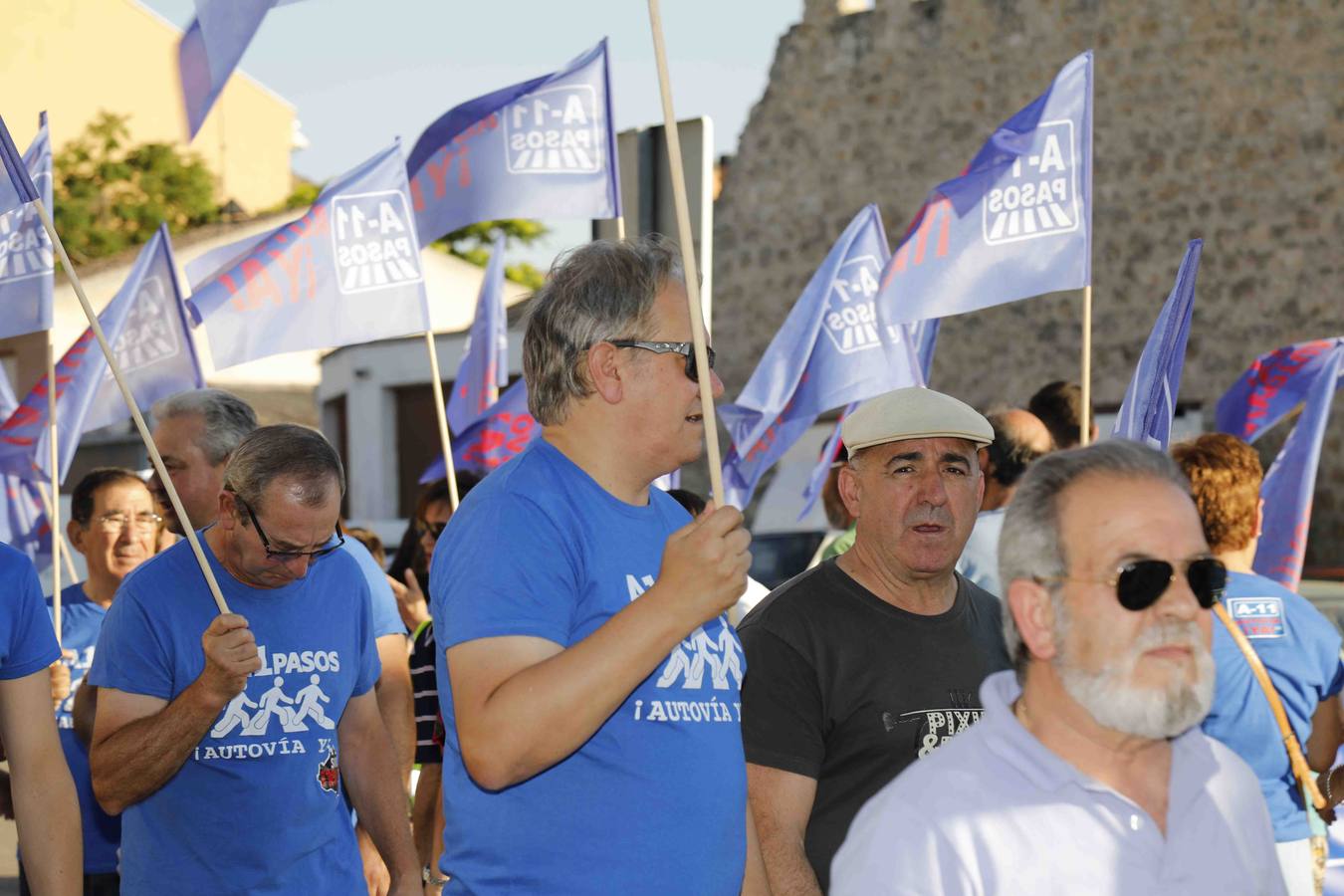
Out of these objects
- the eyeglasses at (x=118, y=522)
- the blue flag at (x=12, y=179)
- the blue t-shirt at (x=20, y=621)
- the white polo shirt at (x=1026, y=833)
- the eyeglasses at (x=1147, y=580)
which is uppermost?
the blue flag at (x=12, y=179)

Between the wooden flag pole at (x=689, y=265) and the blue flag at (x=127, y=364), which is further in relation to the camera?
the blue flag at (x=127, y=364)

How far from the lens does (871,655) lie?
333 centimetres

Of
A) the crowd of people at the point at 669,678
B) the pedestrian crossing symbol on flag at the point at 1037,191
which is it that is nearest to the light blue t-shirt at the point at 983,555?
the crowd of people at the point at 669,678

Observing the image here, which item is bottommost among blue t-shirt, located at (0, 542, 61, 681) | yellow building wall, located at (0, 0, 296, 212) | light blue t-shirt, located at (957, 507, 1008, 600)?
light blue t-shirt, located at (957, 507, 1008, 600)

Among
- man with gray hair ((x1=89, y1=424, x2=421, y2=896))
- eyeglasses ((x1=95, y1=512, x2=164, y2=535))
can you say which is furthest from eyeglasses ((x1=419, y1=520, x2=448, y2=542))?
man with gray hair ((x1=89, y1=424, x2=421, y2=896))

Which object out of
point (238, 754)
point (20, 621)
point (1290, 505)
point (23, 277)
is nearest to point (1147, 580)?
point (20, 621)

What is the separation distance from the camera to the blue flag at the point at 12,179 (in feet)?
12.8

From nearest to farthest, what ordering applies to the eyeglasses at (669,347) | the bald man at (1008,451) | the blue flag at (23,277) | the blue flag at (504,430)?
1. the eyeglasses at (669,347)
2. the bald man at (1008,451)
3. the blue flag at (23,277)
4. the blue flag at (504,430)

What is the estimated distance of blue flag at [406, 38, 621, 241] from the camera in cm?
736

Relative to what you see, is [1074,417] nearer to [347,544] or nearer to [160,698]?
[347,544]

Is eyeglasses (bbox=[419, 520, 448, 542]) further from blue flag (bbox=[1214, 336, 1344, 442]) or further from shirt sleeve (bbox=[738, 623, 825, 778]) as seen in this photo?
blue flag (bbox=[1214, 336, 1344, 442])

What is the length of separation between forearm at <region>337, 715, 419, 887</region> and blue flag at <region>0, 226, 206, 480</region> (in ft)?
10.2

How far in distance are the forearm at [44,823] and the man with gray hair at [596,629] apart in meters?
0.81

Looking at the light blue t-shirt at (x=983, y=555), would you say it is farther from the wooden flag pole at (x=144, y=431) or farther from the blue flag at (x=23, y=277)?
the blue flag at (x=23, y=277)
